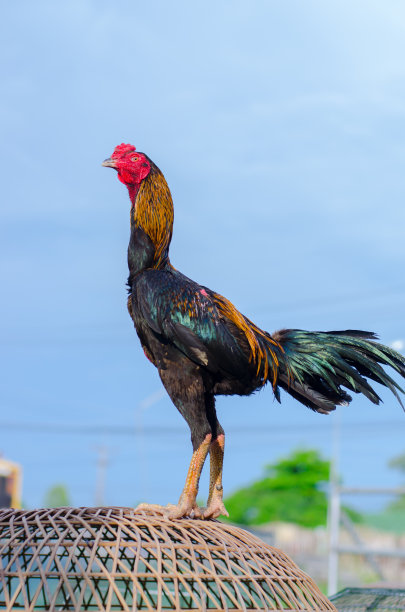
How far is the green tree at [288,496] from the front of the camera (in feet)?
122

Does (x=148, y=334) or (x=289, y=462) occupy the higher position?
(x=289, y=462)

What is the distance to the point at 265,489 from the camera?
39.3 meters

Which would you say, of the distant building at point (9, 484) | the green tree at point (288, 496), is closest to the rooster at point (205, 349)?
the distant building at point (9, 484)

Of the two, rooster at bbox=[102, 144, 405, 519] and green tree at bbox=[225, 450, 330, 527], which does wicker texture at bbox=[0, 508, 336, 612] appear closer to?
rooster at bbox=[102, 144, 405, 519]

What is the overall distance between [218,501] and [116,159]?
2.01 metres

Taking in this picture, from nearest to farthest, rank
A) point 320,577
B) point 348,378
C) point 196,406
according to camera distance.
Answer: point 196,406 < point 348,378 < point 320,577

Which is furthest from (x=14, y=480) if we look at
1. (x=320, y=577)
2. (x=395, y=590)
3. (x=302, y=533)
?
(x=395, y=590)

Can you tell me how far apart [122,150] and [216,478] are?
6.35 ft

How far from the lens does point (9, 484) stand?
2466 centimetres

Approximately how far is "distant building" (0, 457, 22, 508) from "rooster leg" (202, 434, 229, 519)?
21.1m

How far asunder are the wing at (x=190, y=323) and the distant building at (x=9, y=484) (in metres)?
21.4

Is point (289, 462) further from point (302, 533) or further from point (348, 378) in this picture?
point (348, 378)

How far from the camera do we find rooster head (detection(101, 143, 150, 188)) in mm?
4582

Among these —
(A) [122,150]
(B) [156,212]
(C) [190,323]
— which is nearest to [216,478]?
(C) [190,323]
